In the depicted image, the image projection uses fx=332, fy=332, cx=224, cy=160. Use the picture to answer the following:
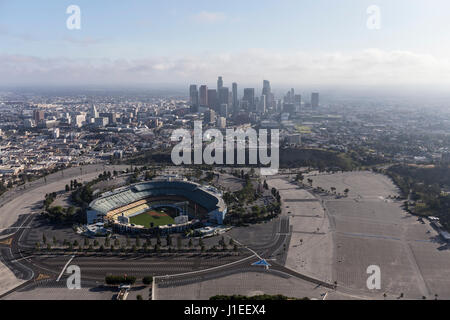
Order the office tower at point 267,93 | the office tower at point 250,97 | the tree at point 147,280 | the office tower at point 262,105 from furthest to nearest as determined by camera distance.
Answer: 1. the office tower at point 267,93
2. the office tower at point 250,97
3. the office tower at point 262,105
4. the tree at point 147,280

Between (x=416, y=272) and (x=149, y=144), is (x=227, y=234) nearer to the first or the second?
(x=416, y=272)

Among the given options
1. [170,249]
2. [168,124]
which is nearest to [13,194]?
[170,249]

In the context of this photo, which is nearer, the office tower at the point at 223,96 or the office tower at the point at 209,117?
the office tower at the point at 209,117

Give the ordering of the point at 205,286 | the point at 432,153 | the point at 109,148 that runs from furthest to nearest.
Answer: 1. the point at 109,148
2. the point at 432,153
3. the point at 205,286

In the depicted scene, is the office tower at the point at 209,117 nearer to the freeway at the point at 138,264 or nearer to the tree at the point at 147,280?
the freeway at the point at 138,264

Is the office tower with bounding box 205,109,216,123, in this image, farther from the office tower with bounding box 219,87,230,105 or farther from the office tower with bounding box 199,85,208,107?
the office tower with bounding box 219,87,230,105

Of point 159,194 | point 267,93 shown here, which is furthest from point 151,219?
point 267,93

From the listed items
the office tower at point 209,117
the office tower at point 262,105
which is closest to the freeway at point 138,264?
the office tower at point 209,117
